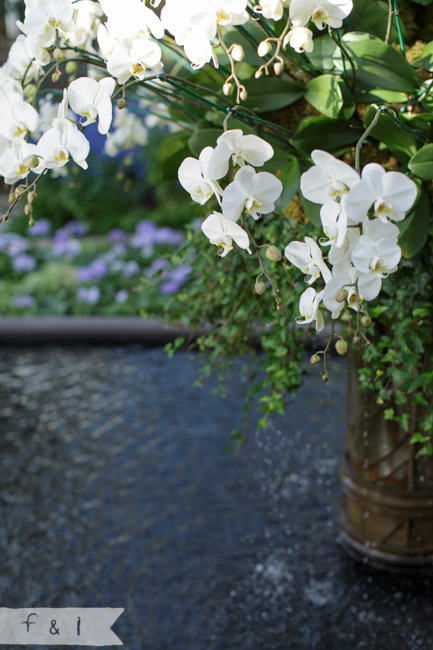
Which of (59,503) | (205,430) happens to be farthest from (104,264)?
(59,503)

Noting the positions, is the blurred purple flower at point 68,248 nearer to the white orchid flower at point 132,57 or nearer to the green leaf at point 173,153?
the green leaf at point 173,153

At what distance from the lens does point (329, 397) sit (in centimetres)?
250

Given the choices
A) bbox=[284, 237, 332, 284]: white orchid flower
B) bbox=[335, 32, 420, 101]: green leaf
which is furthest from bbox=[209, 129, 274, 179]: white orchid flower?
bbox=[335, 32, 420, 101]: green leaf

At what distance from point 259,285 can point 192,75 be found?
21.7 inches

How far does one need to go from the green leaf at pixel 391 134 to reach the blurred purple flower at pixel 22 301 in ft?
10.2

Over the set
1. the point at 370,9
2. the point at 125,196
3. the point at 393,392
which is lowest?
the point at 125,196

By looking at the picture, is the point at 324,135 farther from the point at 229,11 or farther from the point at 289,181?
the point at 229,11

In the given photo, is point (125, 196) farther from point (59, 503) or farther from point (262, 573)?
point (262, 573)

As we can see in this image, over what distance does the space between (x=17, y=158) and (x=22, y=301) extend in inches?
124

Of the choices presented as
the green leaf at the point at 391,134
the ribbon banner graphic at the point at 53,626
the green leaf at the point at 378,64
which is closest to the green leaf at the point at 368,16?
the green leaf at the point at 378,64

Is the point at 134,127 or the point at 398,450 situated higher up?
the point at 134,127

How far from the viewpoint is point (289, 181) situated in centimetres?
108

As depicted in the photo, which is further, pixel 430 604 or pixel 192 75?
pixel 430 604

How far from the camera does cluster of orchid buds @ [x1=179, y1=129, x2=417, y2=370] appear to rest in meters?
0.71
